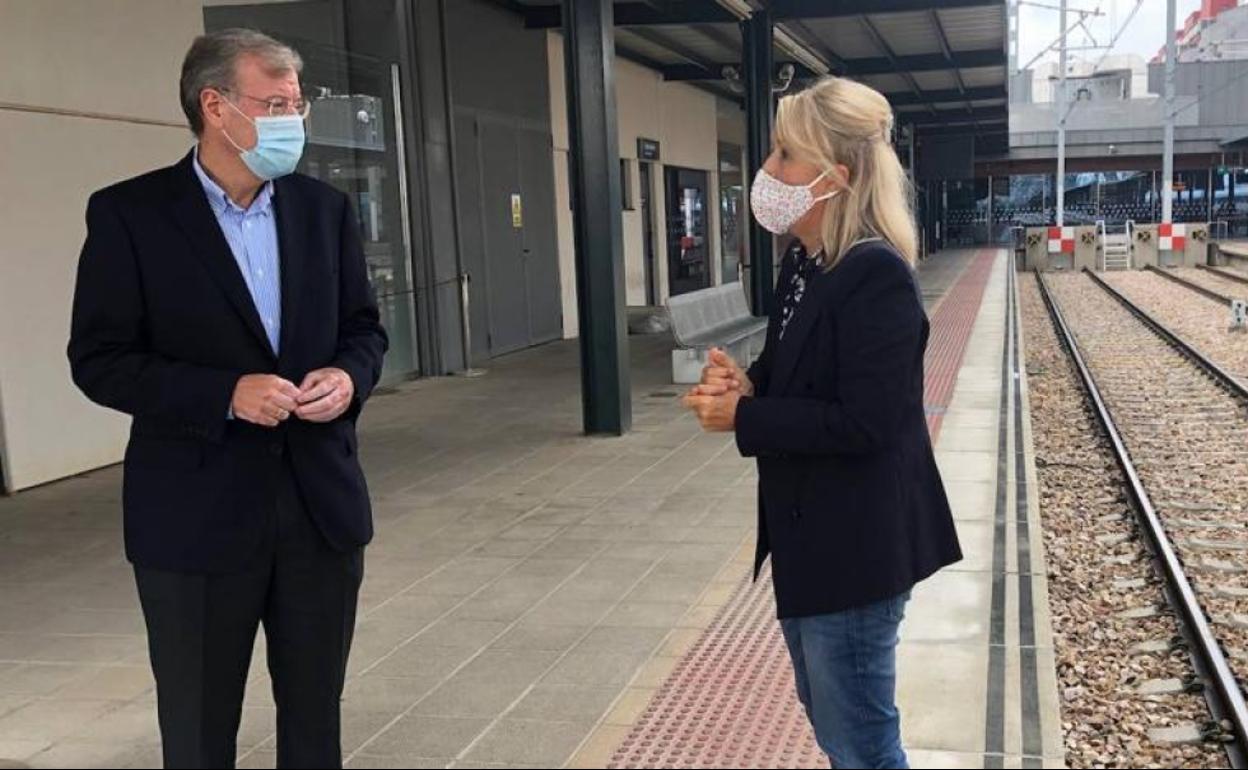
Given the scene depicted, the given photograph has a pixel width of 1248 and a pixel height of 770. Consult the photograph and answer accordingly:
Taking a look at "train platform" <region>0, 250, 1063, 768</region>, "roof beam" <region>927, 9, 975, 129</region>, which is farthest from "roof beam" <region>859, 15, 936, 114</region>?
"train platform" <region>0, 250, 1063, 768</region>

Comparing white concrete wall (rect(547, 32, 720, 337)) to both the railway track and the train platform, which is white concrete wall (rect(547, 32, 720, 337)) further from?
the train platform

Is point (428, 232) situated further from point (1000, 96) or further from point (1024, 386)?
point (1000, 96)

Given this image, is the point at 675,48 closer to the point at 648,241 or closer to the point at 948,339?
the point at 648,241

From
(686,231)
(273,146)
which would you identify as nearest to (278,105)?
(273,146)

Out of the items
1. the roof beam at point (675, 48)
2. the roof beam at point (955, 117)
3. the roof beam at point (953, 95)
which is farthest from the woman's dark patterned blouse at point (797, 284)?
the roof beam at point (955, 117)

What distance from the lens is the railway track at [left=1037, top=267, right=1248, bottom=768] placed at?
465cm

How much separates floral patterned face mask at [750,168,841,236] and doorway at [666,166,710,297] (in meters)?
18.4

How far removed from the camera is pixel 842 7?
1391 cm

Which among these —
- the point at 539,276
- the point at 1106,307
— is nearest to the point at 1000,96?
the point at 1106,307

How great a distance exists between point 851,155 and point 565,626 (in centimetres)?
265

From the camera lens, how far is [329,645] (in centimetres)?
258

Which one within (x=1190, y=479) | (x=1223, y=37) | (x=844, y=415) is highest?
(x=1223, y=37)

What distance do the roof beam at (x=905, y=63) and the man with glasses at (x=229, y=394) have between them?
17806 millimetres

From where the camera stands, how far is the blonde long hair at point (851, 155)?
2.29m
